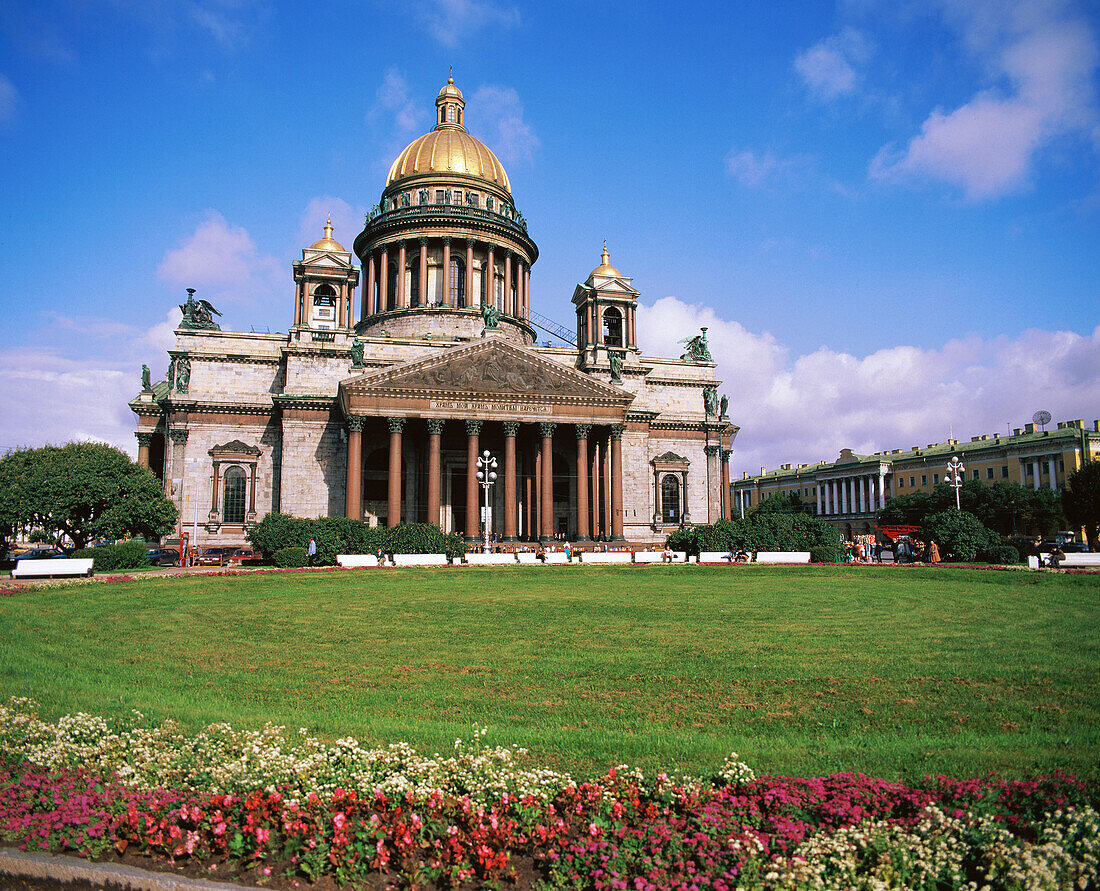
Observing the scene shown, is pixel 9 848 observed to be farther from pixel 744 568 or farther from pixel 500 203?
pixel 500 203

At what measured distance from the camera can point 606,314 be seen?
5966 centimetres

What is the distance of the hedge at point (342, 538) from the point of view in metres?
36.9

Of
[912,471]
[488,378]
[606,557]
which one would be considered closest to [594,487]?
[488,378]

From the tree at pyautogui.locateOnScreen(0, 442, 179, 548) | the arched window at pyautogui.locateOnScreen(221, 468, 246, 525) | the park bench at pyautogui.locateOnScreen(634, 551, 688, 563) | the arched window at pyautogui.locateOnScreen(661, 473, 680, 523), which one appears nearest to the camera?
the tree at pyautogui.locateOnScreen(0, 442, 179, 548)

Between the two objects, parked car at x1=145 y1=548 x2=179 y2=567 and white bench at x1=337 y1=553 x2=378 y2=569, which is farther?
parked car at x1=145 y1=548 x2=179 y2=567

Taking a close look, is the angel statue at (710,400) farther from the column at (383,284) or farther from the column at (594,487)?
the column at (383,284)

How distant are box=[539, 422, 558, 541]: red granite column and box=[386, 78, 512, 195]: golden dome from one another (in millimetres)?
29683

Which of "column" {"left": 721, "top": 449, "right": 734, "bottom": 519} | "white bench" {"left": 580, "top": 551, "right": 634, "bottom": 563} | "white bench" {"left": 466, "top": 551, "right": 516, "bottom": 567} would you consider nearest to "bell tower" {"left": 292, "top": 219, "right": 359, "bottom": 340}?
"white bench" {"left": 466, "top": 551, "right": 516, "bottom": 567}

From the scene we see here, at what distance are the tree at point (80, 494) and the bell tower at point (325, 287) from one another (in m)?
17.2

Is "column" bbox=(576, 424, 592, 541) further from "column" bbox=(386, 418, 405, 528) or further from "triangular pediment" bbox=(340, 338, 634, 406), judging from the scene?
"column" bbox=(386, 418, 405, 528)

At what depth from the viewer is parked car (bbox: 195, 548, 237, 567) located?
41669mm

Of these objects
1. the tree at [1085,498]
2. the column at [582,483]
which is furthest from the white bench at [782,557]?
the tree at [1085,498]

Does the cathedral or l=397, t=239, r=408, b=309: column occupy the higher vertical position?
l=397, t=239, r=408, b=309: column

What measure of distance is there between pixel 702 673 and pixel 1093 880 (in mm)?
6756
